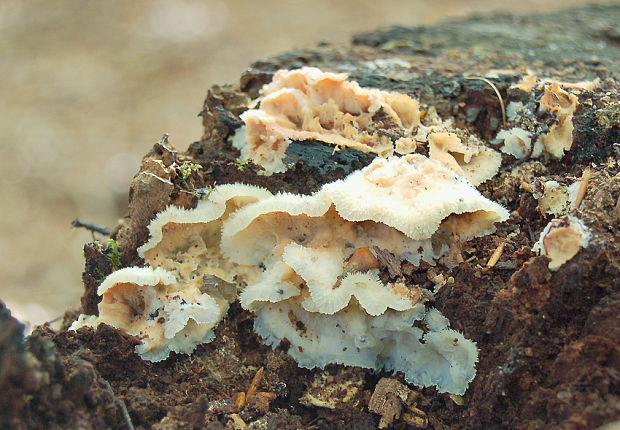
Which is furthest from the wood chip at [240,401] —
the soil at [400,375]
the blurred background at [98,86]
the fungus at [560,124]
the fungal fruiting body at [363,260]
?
the blurred background at [98,86]

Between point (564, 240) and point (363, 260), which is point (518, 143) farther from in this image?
point (363, 260)

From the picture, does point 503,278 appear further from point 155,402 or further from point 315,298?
point 155,402

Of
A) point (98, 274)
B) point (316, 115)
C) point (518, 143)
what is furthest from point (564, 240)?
point (98, 274)

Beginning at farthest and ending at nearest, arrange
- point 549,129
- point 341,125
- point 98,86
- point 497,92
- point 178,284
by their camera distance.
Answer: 1. point 98,86
2. point 497,92
3. point 341,125
4. point 549,129
5. point 178,284

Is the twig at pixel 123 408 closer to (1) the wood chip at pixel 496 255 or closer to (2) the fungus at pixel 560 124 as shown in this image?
(1) the wood chip at pixel 496 255

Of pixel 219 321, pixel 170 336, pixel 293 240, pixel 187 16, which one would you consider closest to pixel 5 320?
pixel 170 336

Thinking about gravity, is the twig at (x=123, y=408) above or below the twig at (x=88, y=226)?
below

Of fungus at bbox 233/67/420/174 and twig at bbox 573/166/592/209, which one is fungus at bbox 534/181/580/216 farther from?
fungus at bbox 233/67/420/174
